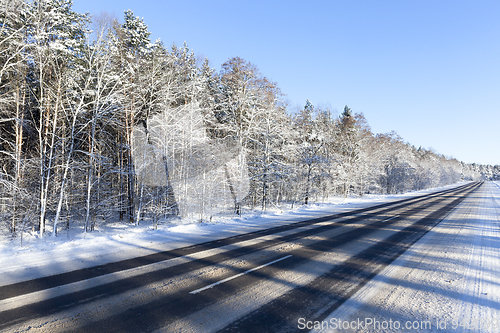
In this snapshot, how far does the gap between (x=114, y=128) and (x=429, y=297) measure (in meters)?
18.2

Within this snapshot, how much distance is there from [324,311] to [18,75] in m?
16.6

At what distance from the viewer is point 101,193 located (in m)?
15.2

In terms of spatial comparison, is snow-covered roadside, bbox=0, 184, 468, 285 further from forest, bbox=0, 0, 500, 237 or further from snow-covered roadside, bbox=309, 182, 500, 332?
snow-covered roadside, bbox=309, 182, 500, 332

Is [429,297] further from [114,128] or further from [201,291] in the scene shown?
[114,128]

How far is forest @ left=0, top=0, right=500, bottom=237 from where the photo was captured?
1112cm

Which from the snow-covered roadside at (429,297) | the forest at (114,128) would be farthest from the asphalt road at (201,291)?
the forest at (114,128)

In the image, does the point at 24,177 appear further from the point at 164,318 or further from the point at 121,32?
the point at 164,318

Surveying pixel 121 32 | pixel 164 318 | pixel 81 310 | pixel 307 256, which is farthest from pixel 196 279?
pixel 121 32

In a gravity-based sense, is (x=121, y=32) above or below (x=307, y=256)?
above

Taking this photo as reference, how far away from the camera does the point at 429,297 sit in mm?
5094

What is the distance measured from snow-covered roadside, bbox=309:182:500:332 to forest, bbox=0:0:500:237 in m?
11.7

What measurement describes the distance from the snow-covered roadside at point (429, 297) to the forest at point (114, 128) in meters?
11.7

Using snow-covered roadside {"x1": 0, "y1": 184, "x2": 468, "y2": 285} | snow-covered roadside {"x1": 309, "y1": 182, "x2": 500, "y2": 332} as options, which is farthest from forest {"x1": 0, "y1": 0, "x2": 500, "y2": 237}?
snow-covered roadside {"x1": 309, "y1": 182, "x2": 500, "y2": 332}

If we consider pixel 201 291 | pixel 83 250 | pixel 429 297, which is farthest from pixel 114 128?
pixel 429 297
